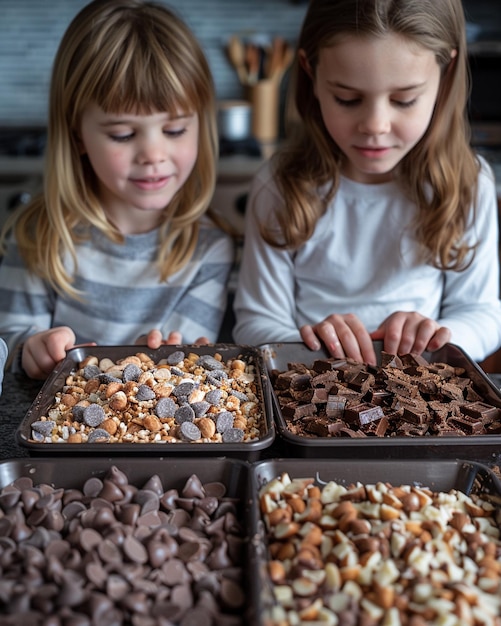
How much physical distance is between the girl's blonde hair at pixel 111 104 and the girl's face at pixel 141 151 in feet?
0.09

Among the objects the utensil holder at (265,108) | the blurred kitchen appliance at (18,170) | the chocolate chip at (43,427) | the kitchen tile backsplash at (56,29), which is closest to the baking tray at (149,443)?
the chocolate chip at (43,427)

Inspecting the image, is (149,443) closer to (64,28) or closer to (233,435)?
(233,435)

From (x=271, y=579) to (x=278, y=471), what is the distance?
0.61 feet

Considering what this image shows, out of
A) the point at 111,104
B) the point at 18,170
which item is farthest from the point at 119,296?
the point at 18,170

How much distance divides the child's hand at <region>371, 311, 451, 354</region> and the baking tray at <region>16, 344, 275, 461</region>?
25 centimetres

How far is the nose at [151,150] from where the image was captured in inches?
60.1

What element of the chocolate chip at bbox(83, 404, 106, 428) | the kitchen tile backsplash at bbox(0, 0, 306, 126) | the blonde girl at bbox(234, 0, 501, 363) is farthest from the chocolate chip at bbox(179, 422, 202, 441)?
the kitchen tile backsplash at bbox(0, 0, 306, 126)

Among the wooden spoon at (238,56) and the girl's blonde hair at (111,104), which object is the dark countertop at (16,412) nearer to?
the girl's blonde hair at (111,104)

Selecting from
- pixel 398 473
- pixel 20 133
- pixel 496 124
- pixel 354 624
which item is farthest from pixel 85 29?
pixel 496 124

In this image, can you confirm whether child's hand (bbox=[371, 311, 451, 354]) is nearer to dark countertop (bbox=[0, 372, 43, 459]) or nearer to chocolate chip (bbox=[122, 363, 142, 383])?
chocolate chip (bbox=[122, 363, 142, 383])

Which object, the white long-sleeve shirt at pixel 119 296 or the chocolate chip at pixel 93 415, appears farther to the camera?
the white long-sleeve shirt at pixel 119 296

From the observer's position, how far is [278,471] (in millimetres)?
904

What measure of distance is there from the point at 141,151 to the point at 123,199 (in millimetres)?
237

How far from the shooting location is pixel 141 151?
60.6 inches
